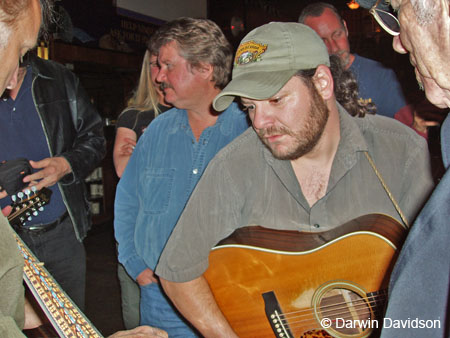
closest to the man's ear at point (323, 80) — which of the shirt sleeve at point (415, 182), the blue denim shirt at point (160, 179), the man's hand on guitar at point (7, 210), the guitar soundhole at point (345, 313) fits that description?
the shirt sleeve at point (415, 182)

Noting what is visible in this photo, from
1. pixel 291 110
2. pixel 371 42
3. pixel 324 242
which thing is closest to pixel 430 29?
pixel 291 110

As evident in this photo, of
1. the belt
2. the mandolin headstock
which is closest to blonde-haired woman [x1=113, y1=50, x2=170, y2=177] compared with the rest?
the belt

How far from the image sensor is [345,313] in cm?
176

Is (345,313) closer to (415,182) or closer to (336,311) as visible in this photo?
(336,311)

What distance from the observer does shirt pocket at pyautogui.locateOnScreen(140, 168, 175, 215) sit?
2.37m

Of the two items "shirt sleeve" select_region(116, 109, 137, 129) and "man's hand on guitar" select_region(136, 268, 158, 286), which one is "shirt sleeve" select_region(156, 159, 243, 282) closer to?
"man's hand on guitar" select_region(136, 268, 158, 286)

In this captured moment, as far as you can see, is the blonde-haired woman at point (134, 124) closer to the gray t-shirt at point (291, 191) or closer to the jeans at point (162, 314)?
the jeans at point (162, 314)

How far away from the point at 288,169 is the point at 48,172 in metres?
1.62

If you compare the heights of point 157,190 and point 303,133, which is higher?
point 303,133

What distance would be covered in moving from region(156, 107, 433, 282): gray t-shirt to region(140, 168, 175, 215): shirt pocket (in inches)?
19.4

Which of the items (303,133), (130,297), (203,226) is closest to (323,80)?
(303,133)

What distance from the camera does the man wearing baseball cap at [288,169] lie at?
1771 millimetres

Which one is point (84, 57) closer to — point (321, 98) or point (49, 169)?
point (49, 169)

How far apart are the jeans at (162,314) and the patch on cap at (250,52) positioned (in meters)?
1.28
